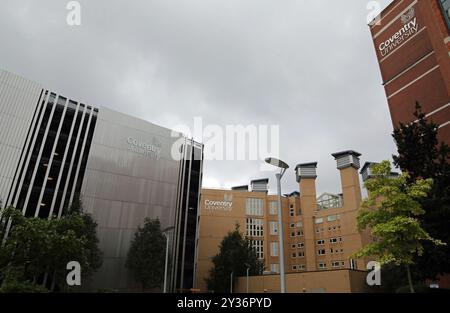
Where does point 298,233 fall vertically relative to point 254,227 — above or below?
below

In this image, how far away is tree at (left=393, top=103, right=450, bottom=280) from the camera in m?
21.9

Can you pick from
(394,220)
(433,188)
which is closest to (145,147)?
(394,220)

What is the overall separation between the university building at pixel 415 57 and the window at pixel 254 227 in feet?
125

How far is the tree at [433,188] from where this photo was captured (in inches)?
862

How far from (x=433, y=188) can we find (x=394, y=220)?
620 centimetres

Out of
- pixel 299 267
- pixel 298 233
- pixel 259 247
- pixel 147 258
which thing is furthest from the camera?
pixel 298 233

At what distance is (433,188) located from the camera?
23031mm

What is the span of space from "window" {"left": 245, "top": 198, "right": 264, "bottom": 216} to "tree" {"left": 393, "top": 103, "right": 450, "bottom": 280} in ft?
150

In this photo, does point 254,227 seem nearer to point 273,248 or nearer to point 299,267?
point 273,248

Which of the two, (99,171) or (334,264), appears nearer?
(99,171)

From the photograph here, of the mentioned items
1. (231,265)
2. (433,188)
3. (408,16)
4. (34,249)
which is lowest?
(34,249)

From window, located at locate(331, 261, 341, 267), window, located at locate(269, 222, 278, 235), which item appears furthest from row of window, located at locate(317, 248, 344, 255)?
window, located at locate(269, 222, 278, 235)

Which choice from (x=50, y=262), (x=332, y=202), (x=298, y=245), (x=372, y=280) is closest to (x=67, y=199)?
(x=50, y=262)

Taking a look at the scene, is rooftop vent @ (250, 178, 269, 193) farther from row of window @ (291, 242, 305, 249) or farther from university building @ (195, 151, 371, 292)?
row of window @ (291, 242, 305, 249)
